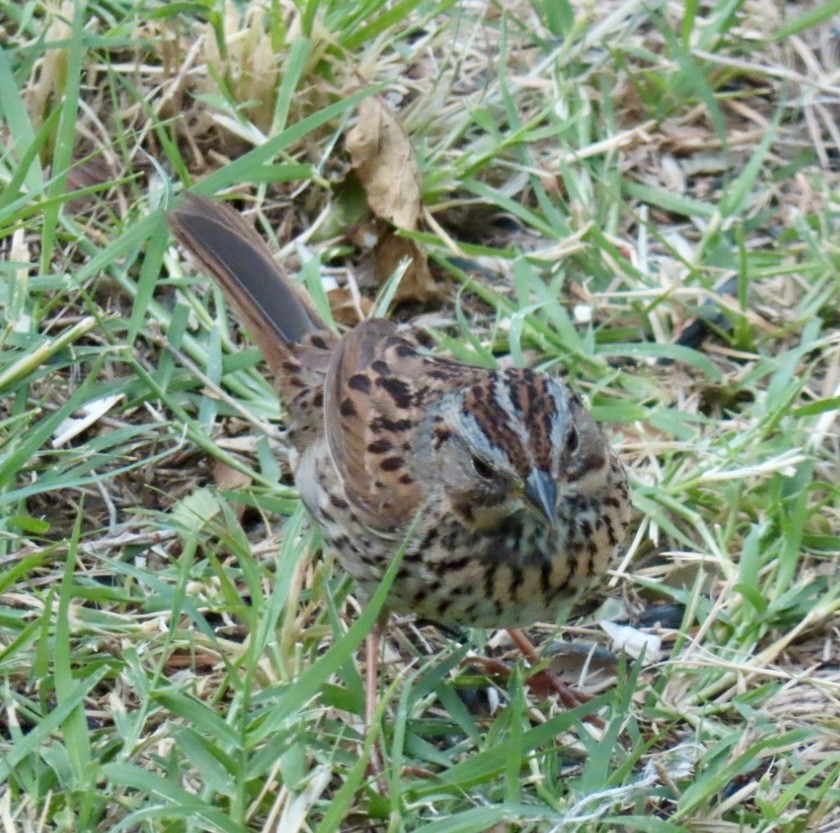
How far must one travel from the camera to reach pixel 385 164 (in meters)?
5.06

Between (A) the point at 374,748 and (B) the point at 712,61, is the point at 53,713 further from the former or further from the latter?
(B) the point at 712,61

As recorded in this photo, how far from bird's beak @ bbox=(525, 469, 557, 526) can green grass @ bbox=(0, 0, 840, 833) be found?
445mm

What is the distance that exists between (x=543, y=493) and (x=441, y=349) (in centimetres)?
146

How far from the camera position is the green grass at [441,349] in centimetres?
357

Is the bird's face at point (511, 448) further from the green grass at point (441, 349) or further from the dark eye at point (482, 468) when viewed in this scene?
the green grass at point (441, 349)

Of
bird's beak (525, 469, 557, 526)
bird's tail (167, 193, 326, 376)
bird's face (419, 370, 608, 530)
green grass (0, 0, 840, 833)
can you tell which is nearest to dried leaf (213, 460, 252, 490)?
green grass (0, 0, 840, 833)

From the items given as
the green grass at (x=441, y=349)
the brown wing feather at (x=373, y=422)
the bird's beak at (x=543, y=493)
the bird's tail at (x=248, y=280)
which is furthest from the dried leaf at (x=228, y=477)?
the bird's beak at (x=543, y=493)

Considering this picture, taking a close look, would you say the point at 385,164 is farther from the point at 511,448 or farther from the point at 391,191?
the point at 511,448

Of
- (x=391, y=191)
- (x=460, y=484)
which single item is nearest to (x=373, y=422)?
(x=460, y=484)

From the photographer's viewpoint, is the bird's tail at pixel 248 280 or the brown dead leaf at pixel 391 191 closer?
the bird's tail at pixel 248 280

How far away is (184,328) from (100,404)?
1.09 ft

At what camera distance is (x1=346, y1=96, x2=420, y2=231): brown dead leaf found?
4.99 meters

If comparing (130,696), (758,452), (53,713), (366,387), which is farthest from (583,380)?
(53,713)

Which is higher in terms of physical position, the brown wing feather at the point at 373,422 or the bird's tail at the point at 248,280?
the bird's tail at the point at 248,280
